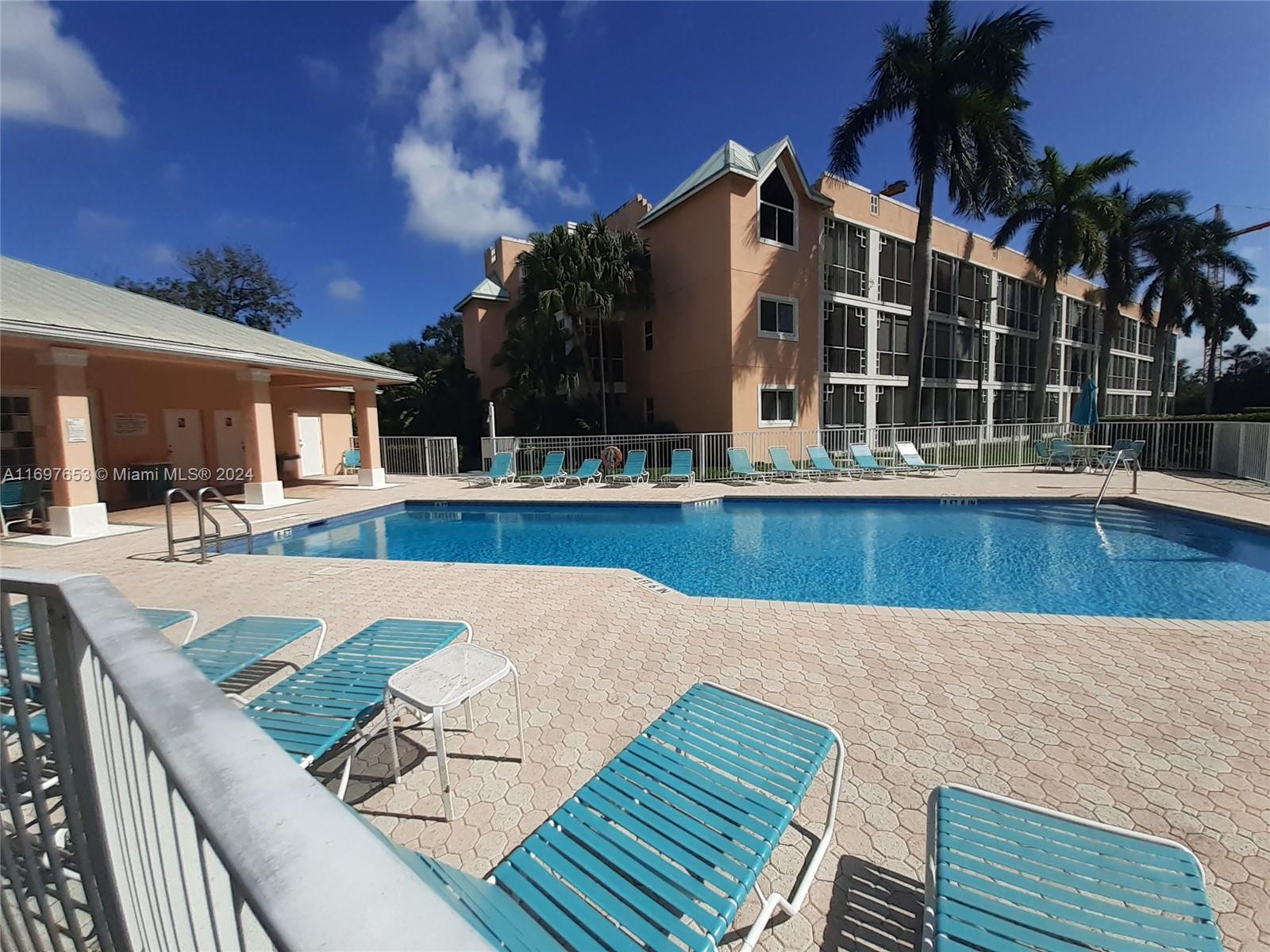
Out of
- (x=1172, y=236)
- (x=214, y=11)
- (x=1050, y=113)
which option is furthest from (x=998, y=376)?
(x=214, y=11)

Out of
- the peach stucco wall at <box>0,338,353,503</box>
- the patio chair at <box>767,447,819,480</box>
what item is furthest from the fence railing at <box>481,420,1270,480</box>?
the peach stucco wall at <box>0,338,353,503</box>

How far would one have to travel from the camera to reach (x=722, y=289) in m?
16.9

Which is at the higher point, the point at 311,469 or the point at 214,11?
the point at 214,11

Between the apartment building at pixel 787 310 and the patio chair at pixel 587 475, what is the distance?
463 centimetres

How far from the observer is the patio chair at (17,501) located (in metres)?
9.72

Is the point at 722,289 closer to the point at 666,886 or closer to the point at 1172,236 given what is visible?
the point at 666,886

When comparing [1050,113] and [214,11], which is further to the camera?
[1050,113]

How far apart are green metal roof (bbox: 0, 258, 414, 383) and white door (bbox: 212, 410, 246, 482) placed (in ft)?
9.18

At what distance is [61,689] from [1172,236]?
3694 centimetres

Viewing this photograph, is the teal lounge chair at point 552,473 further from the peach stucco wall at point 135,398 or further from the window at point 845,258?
the window at point 845,258

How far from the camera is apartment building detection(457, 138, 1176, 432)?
56.1ft

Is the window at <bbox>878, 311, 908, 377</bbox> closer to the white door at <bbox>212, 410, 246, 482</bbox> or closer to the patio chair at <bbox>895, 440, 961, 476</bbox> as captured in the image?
the patio chair at <bbox>895, 440, 961, 476</bbox>

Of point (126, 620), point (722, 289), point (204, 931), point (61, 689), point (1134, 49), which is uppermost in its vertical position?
point (1134, 49)

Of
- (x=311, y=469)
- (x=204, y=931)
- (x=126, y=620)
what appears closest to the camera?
(x=204, y=931)
